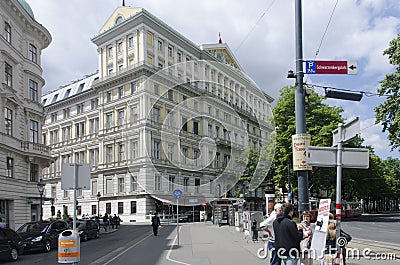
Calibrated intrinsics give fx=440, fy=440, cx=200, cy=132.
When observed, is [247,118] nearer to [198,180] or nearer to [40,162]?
[198,180]

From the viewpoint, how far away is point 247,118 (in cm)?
1958

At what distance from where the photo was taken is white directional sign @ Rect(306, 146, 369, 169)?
324 inches

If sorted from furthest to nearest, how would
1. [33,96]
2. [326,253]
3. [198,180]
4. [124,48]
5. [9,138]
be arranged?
[124,48], [33,96], [9,138], [198,180], [326,253]

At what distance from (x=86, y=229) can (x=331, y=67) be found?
24.7 meters

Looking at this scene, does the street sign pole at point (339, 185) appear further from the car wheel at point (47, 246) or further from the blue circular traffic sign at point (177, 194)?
the car wheel at point (47, 246)

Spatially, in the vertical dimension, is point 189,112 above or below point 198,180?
above

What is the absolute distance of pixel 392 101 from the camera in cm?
2459

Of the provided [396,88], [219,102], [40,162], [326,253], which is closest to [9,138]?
[40,162]

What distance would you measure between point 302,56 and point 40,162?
110 ft

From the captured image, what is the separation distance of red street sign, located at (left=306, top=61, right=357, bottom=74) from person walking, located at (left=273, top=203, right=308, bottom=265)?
4.60m

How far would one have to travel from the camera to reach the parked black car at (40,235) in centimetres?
2184

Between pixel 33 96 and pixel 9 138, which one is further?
pixel 33 96

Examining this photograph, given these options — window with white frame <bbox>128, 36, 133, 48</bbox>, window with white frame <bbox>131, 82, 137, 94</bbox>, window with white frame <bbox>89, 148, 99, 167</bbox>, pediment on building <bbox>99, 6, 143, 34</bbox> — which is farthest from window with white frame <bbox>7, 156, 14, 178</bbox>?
pediment on building <bbox>99, 6, 143, 34</bbox>

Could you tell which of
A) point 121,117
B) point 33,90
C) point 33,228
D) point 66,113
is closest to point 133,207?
point 121,117
